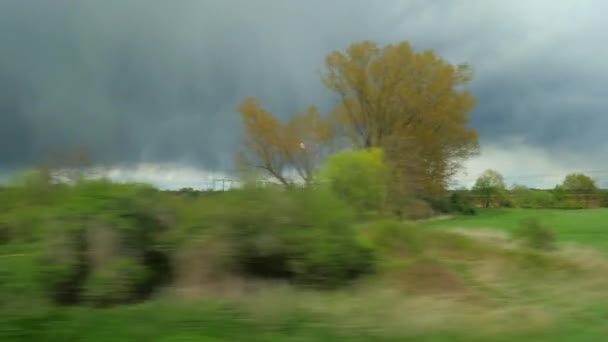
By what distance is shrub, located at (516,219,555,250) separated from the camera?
800 inches

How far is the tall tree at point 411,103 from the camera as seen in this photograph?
5341 centimetres

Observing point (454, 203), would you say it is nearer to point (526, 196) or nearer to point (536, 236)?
point (526, 196)

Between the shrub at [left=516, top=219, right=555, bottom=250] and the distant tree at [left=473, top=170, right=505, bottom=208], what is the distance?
57.8m

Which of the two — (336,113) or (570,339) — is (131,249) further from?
(336,113)

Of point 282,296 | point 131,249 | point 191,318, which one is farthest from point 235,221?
point 191,318

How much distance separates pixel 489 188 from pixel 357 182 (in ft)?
201

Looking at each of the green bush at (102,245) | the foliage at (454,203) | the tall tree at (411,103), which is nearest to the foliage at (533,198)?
the foliage at (454,203)

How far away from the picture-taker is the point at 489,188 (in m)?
78.9

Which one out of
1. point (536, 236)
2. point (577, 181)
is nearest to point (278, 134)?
point (536, 236)

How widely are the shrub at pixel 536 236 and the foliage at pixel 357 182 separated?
Result: 204 inches

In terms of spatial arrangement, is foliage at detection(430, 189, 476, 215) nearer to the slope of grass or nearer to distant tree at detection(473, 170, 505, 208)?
distant tree at detection(473, 170, 505, 208)

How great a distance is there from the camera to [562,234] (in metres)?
31.0

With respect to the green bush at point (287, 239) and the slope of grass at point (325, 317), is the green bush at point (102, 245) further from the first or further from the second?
the green bush at point (287, 239)

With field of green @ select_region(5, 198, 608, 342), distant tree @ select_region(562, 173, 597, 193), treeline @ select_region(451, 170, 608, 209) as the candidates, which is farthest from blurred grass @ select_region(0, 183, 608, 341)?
distant tree @ select_region(562, 173, 597, 193)
